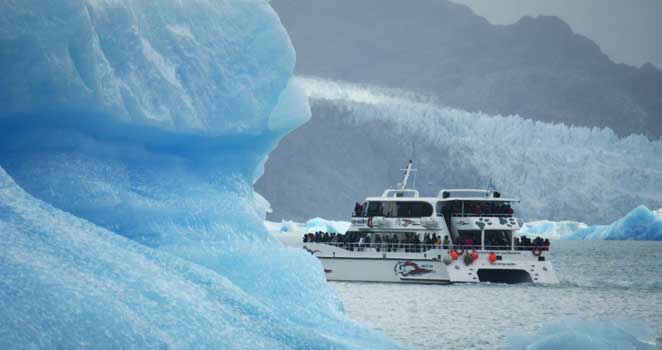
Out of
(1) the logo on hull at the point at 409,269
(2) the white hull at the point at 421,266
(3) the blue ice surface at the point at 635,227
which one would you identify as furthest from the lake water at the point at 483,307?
(3) the blue ice surface at the point at 635,227

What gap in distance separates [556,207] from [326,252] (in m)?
101

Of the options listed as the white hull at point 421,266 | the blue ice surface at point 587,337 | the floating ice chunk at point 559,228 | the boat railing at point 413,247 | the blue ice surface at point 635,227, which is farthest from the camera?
the floating ice chunk at point 559,228

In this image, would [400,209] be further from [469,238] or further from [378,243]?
[469,238]

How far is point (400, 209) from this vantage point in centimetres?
4150

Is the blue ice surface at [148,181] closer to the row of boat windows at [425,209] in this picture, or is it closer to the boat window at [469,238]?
the boat window at [469,238]

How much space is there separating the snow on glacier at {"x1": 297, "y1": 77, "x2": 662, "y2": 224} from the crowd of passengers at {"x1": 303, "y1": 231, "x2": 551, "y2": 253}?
87.0 meters

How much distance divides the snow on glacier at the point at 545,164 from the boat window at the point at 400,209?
285ft

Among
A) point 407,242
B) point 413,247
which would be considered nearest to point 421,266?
point 413,247

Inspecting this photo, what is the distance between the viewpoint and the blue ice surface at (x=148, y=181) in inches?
428

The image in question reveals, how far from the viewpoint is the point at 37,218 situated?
11719 mm

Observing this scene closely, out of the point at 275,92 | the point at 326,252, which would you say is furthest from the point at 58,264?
Answer: the point at 326,252

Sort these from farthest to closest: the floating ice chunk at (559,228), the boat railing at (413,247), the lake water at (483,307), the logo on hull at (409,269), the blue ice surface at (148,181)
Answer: the floating ice chunk at (559,228) → the logo on hull at (409,269) → the boat railing at (413,247) → the lake water at (483,307) → the blue ice surface at (148,181)

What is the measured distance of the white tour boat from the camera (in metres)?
40.2

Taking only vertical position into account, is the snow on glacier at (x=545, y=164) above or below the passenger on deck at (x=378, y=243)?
above
